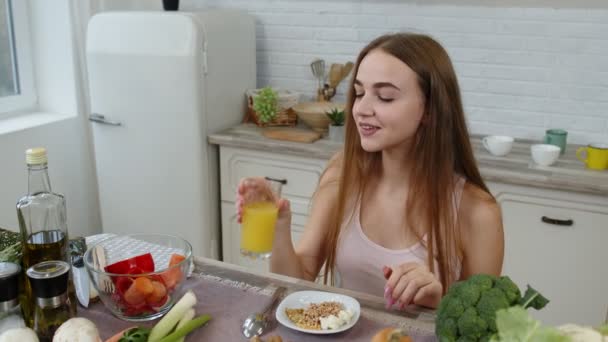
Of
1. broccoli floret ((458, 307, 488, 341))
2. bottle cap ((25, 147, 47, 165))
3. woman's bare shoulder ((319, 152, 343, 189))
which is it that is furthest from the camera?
woman's bare shoulder ((319, 152, 343, 189))

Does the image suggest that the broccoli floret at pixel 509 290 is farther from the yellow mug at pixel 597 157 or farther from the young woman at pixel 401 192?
the yellow mug at pixel 597 157

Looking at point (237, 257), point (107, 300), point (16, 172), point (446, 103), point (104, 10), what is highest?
point (104, 10)

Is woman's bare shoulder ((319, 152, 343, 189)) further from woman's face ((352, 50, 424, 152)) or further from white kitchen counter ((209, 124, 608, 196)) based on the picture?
white kitchen counter ((209, 124, 608, 196))

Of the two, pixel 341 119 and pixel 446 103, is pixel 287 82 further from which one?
pixel 446 103

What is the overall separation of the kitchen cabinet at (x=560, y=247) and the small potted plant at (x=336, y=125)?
0.72 m

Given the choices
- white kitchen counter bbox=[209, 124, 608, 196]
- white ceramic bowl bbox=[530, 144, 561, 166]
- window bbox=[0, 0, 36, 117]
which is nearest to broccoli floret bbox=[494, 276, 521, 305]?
white kitchen counter bbox=[209, 124, 608, 196]

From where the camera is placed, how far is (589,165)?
2.28 meters

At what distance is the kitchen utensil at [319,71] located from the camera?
2.96m

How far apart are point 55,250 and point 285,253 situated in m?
0.56

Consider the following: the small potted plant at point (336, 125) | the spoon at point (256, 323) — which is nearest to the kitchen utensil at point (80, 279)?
the spoon at point (256, 323)

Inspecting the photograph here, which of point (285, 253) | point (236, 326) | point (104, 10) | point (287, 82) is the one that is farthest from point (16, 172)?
point (236, 326)

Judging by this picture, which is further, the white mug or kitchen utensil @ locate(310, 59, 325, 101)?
kitchen utensil @ locate(310, 59, 325, 101)

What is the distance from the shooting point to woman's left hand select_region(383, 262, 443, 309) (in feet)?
3.93

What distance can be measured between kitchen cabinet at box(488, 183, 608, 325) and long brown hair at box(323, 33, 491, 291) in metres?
0.80
